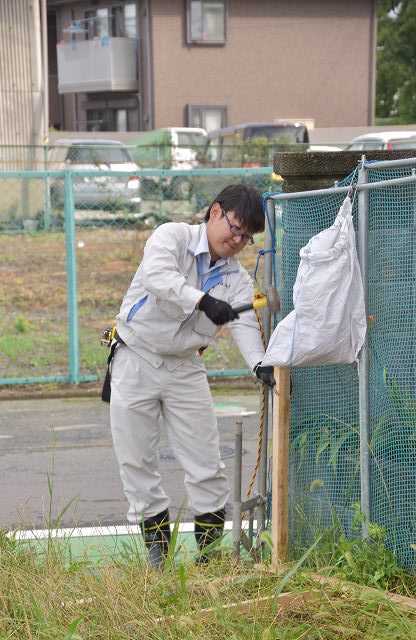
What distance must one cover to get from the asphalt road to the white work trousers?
345mm

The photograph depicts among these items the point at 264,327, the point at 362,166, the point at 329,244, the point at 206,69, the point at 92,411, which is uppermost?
the point at 206,69

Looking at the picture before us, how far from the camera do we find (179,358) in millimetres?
4746

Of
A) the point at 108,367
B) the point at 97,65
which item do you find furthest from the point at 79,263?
the point at 97,65

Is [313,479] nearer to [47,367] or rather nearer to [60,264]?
[47,367]

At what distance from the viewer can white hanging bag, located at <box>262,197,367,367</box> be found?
12.9 ft

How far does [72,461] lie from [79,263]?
18.8ft

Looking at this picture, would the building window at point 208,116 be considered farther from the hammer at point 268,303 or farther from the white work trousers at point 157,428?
the hammer at point 268,303

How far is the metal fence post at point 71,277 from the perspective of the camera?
916 centimetres

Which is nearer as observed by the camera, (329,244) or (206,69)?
(329,244)

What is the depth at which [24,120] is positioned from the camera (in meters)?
21.1

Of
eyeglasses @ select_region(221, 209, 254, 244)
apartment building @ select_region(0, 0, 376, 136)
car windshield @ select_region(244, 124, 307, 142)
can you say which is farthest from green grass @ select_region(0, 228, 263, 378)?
apartment building @ select_region(0, 0, 376, 136)

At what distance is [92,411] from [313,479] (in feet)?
14.8

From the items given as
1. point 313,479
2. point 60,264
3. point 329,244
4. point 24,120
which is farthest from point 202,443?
point 24,120

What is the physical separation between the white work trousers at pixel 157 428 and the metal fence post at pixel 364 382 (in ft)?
2.96
